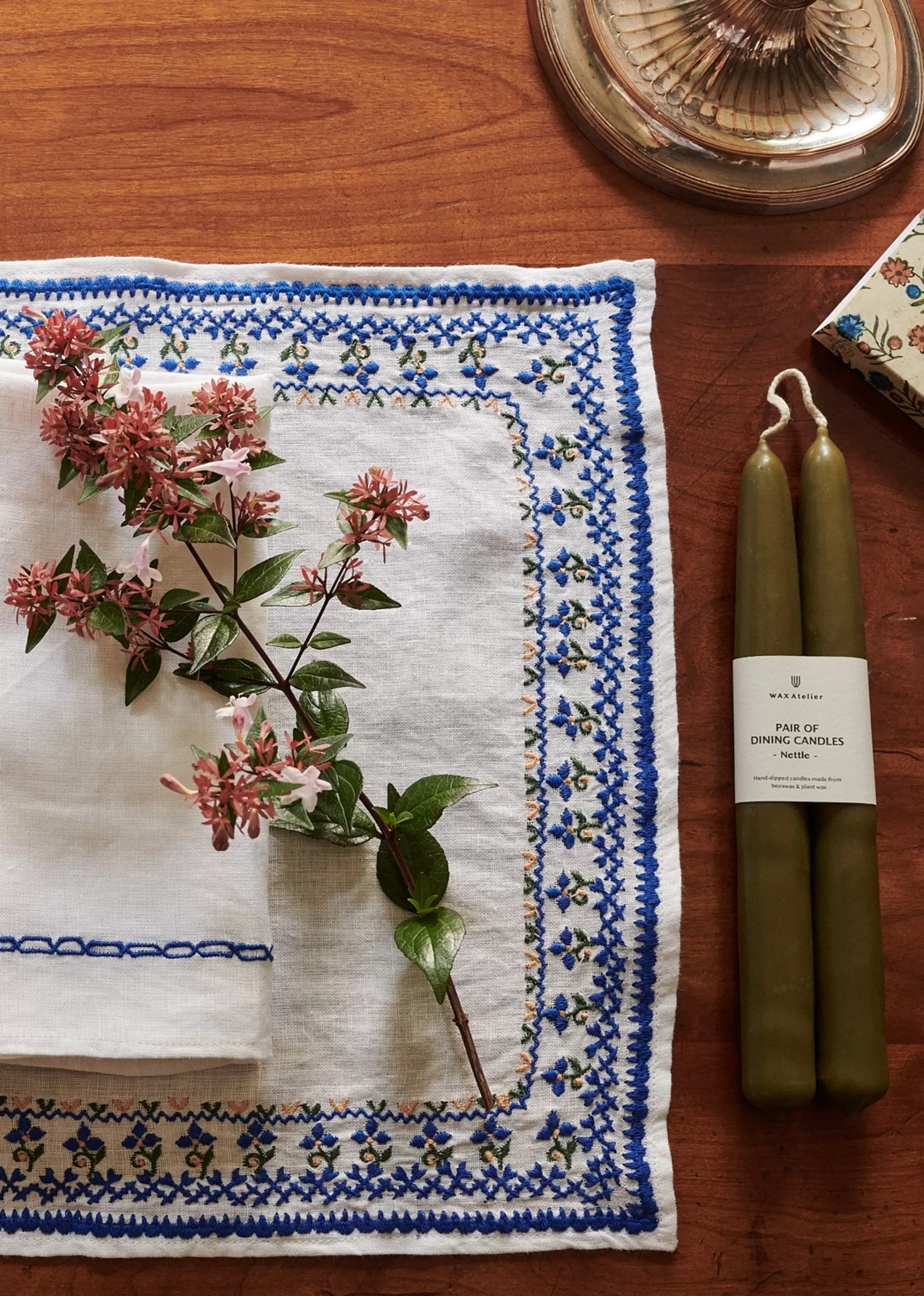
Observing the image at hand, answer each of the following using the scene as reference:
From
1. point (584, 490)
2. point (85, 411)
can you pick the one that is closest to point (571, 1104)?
point (584, 490)

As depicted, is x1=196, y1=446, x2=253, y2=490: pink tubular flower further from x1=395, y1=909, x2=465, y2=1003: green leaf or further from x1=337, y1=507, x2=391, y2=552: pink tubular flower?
x1=395, y1=909, x2=465, y2=1003: green leaf

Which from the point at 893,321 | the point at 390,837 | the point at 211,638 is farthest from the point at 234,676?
the point at 893,321

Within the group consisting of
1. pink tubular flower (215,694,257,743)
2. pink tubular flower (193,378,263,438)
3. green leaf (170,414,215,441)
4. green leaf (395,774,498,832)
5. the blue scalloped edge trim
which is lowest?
the blue scalloped edge trim

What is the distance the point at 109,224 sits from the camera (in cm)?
72

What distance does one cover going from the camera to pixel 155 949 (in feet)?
1.95

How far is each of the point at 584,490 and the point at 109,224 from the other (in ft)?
1.28

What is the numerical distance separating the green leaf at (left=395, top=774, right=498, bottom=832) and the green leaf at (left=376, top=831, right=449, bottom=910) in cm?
2

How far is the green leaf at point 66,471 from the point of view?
1.89ft

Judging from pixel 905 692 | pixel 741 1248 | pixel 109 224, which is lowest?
pixel 741 1248

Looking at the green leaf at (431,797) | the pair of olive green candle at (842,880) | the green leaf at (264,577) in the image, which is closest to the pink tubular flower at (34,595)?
the green leaf at (264,577)

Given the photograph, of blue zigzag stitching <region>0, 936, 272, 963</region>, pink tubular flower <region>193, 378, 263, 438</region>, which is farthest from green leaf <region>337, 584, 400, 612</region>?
blue zigzag stitching <region>0, 936, 272, 963</region>

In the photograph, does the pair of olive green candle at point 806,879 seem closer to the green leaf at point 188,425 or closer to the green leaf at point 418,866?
the green leaf at point 418,866

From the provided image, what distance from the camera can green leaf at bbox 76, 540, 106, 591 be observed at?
57 cm

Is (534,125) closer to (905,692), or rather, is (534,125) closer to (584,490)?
(584,490)
